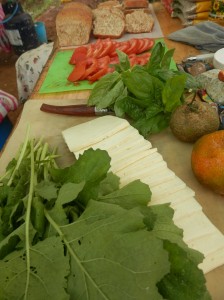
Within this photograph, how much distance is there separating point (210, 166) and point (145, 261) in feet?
1.51

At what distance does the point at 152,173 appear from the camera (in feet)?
3.15

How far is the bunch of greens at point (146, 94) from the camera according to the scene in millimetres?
1128

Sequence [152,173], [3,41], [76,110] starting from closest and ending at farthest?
[152,173]
[76,110]
[3,41]

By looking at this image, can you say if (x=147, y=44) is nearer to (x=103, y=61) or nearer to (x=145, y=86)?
(x=103, y=61)

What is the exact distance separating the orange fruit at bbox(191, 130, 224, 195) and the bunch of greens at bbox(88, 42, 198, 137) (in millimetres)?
237

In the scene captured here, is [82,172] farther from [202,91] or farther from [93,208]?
[202,91]

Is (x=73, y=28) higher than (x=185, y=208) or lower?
higher

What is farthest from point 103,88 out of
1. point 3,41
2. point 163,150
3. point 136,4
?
point 3,41

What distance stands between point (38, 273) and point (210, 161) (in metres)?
0.58

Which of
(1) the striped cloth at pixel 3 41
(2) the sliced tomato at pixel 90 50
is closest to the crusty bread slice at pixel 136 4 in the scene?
(2) the sliced tomato at pixel 90 50

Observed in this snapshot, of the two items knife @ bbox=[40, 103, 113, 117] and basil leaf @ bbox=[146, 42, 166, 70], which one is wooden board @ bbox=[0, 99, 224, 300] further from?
basil leaf @ bbox=[146, 42, 166, 70]

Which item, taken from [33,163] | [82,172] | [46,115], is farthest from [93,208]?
[46,115]

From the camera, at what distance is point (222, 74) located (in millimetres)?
1261

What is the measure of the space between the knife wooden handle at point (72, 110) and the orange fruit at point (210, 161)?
20.7 inches
